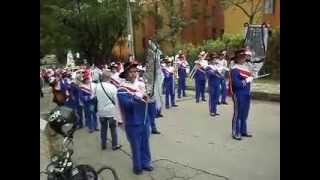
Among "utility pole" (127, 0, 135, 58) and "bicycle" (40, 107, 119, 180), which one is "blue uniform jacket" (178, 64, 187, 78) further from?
"bicycle" (40, 107, 119, 180)

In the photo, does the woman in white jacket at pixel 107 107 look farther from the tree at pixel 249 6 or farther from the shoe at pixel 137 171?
the tree at pixel 249 6

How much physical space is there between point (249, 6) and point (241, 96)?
0.54m

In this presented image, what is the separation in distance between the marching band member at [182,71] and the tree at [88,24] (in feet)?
1.30

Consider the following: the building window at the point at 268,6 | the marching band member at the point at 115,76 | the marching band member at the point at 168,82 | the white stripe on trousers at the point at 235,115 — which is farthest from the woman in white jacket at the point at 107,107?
the building window at the point at 268,6

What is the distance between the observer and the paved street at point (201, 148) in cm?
309

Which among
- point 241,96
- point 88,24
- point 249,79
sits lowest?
point 241,96

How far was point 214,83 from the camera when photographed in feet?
10.9

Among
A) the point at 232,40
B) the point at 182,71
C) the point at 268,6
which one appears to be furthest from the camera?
the point at 182,71

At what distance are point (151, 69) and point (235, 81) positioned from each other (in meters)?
0.53

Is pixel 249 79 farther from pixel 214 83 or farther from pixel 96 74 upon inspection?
pixel 96 74

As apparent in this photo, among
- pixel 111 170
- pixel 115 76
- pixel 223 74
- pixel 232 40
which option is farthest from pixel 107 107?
pixel 232 40

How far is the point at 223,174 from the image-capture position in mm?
3100
